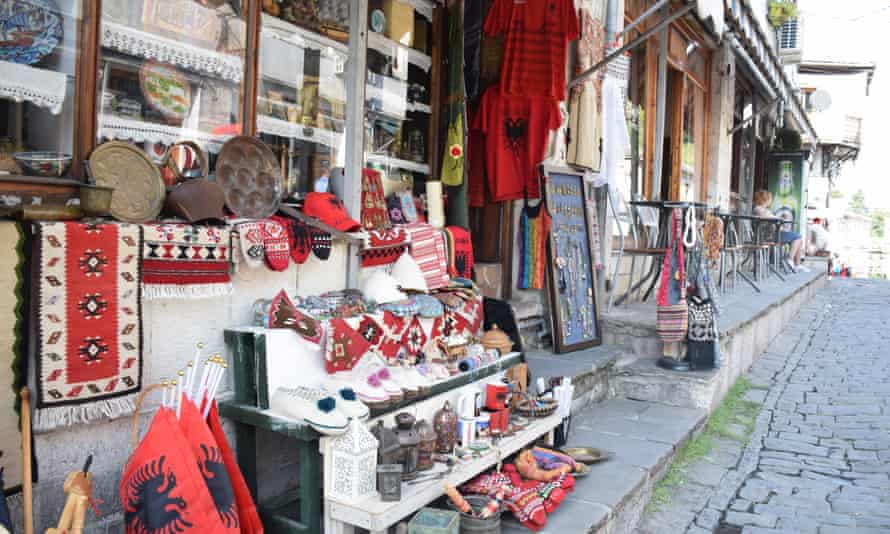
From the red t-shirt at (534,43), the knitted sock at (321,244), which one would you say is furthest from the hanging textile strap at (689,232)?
the knitted sock at (321,244)

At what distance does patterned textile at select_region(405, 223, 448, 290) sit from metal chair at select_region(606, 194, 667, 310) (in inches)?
94.7

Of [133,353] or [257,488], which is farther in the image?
[257,488]

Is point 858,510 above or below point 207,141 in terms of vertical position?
below

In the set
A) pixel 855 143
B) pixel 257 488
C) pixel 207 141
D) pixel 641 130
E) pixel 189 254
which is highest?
pixel 855 143

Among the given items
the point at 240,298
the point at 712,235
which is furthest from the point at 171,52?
the point at 712,235

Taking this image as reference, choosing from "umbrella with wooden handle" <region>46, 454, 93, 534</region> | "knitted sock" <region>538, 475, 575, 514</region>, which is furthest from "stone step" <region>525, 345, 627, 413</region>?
"umbrella with wooden handle" <region>46, 454, 93, 534</region>

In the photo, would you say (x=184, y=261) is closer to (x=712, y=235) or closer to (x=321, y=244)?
(x=321, y=244)

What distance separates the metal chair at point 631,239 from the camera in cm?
652

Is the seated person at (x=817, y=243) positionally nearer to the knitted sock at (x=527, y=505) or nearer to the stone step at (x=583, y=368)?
the stone step at (x=583, y=368)

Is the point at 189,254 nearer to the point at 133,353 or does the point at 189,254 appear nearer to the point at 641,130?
the point at 133,353

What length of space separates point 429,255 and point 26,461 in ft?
8.58

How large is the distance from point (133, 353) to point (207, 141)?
1.24m

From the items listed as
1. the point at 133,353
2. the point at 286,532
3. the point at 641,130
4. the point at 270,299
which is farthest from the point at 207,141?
the point at 641,130

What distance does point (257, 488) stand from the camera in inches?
123
